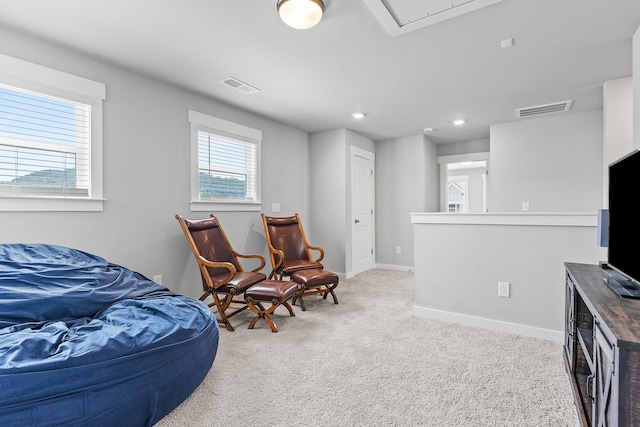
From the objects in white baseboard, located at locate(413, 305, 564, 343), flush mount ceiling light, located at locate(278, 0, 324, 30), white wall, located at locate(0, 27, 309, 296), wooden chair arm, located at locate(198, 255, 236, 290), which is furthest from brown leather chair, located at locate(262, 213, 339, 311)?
flush mount ceiling light, located at locate(278, 0, 324, 30)

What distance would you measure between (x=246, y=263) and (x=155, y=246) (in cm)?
125

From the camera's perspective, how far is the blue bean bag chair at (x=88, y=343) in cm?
129

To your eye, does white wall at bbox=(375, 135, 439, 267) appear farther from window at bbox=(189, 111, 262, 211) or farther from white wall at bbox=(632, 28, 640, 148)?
white wall at bbox=(632, 28, 640, 148)

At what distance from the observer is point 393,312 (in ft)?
10.9

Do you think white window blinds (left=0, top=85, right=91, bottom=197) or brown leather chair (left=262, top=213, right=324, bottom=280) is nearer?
white window blinds (left=0, top=85, right=91, bottom=197)

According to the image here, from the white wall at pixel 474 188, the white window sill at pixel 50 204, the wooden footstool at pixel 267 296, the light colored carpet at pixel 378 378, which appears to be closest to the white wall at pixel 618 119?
the light colored carpet at pixel 378 378

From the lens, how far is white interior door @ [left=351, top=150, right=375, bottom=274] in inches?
208

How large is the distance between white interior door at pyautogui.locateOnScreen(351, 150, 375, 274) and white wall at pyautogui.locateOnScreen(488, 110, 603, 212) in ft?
6.50

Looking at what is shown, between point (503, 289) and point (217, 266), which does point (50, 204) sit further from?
point (503, 289)

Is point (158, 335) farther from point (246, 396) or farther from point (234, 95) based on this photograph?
point (234, 95)

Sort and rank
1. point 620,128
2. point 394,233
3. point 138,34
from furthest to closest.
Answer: point 394,233
point 620,128
point 138,34

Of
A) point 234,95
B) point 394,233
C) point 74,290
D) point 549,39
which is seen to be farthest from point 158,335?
point 394,233

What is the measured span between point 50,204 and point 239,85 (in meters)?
1.98

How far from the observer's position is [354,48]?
2.56m
